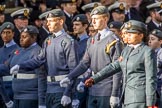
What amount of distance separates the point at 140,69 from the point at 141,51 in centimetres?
26

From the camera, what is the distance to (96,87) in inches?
446

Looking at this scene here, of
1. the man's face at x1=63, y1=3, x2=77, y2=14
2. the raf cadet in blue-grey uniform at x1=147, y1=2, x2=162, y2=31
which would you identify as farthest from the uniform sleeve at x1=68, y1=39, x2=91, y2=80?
the man's face at x1=63, y1=3, x2=77, y2=14

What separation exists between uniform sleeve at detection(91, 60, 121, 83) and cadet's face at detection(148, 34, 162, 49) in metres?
2.35

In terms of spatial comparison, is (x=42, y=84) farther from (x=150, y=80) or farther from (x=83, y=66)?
(x=150, y=80)

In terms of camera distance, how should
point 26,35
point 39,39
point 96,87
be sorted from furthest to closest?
1. point 39,39
2. point 26,35
3. point 96,87

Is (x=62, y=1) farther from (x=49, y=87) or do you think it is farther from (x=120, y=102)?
(x=120, y=102)

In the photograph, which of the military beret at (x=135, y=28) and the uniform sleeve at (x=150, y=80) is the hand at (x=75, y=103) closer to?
the military beret at (x=135, y=28)

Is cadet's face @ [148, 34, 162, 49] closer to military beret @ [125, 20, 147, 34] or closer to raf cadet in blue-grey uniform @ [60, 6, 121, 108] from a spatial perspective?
raf cadet in blue-grey uniform @ [60, 6, 121, 108]

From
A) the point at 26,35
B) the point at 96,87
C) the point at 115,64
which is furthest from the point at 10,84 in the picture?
the point at 115,64

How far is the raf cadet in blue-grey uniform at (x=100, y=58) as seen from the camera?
11.1 meters

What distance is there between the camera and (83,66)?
11266 millimetres

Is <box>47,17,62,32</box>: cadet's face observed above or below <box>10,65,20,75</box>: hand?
above

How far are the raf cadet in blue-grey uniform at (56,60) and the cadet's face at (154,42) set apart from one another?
1.84 m

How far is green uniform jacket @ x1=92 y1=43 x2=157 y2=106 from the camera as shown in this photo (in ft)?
32.2
